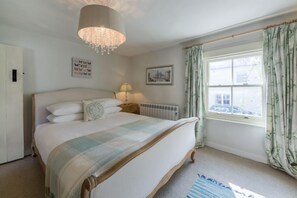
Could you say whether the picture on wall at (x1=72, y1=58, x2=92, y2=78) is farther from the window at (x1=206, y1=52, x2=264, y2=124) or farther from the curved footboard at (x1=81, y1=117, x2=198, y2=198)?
the window at (x1=206, y1=52, x2=264, y2=124)

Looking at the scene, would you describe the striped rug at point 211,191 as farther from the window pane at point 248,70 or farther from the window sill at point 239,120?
the window pane at point 248,70

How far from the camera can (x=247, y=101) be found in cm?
250

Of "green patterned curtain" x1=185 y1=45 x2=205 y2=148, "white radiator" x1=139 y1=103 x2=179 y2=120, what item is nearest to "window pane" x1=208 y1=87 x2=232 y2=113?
"green patterned curtain" x1=185 y1=45 x2=205 y2=148

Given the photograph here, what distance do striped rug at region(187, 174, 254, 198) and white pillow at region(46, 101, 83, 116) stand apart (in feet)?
7.24

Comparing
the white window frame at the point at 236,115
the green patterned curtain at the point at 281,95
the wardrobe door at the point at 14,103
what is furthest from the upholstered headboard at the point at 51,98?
the green patterned curtain at the point at 281,95

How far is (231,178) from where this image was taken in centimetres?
190

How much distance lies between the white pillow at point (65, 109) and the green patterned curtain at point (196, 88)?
226cm

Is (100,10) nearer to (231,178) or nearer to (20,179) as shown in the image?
(20,179)

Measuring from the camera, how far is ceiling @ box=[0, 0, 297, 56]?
1.75 m

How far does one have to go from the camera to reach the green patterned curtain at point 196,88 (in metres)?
2.86

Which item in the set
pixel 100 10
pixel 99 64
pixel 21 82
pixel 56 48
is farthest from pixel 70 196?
pixel 99 64

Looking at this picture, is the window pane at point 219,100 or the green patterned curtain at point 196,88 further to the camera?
the green patterned curtain at point 196,88

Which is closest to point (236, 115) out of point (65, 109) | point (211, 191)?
point (211, 191)

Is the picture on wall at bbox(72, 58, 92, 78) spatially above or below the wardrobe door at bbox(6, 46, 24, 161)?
above
